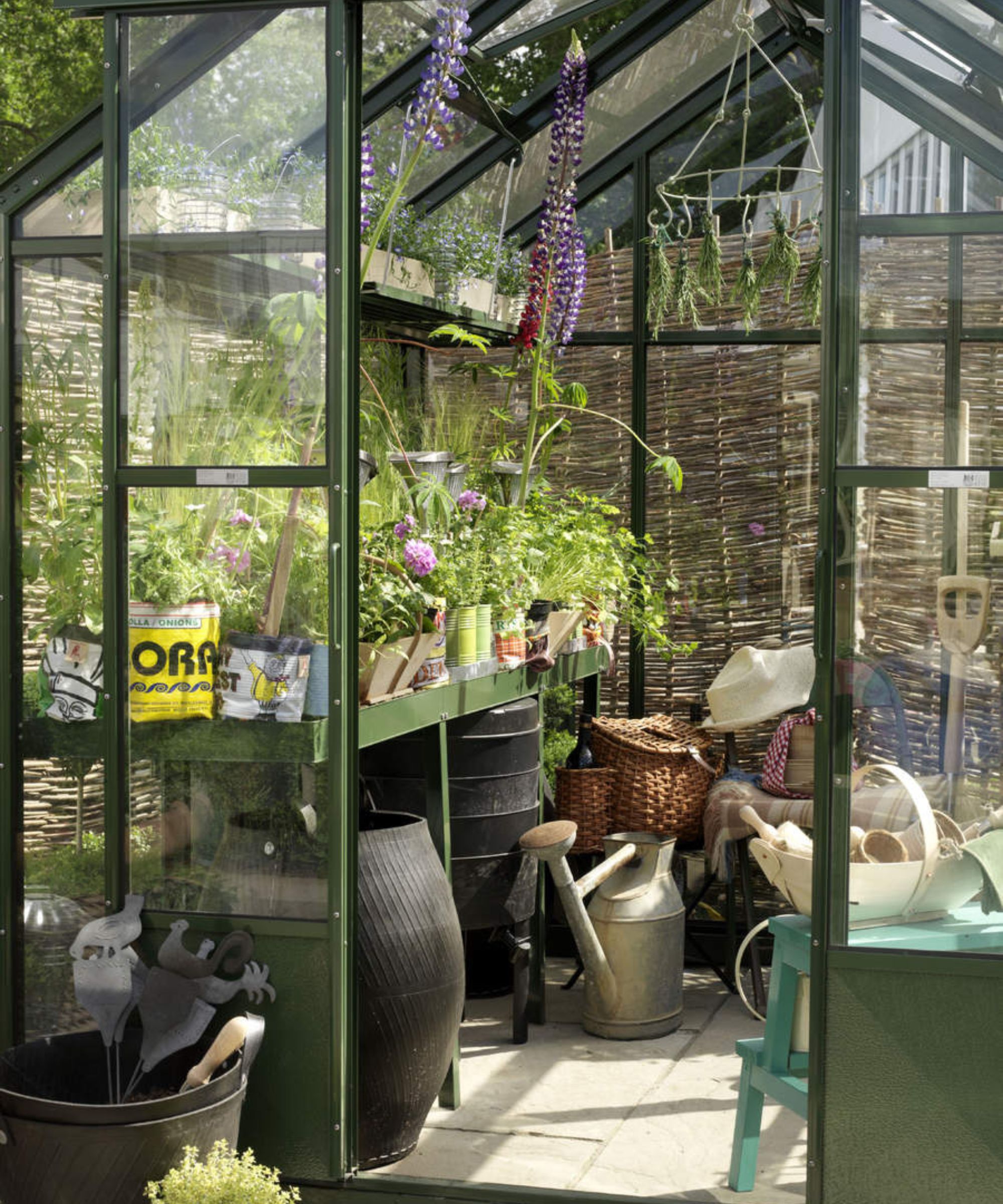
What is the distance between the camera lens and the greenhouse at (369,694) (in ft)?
10.3

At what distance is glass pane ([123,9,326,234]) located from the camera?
3.34m

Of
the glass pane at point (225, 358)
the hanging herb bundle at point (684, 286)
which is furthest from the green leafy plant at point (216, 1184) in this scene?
the hanging herb bundle at point (684, 286)

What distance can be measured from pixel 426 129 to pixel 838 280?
4.60 feet

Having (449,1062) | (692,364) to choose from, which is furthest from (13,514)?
(692,364)

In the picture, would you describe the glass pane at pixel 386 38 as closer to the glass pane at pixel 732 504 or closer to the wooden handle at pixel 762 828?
the glass pane at pixel 732 504

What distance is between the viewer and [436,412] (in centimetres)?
529

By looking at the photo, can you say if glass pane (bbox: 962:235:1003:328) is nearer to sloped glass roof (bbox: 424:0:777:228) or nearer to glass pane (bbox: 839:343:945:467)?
glass pane (bbox: 839:343:945:467)

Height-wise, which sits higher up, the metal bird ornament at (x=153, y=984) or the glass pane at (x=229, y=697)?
the glass pane at (x=229, y=697)

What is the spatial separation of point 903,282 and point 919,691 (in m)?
0.83

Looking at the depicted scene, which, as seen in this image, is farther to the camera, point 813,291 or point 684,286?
point 684,286

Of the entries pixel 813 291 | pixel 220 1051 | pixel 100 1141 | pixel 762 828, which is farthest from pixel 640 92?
pixel 100 1141

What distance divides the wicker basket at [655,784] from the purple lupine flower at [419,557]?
66.0 inches

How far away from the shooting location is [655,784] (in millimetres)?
5254

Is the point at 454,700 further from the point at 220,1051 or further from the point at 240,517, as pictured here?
the point at 220,1051
